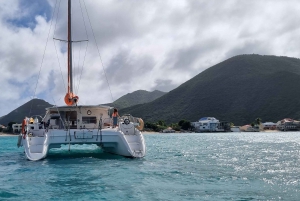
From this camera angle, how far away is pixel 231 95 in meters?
115

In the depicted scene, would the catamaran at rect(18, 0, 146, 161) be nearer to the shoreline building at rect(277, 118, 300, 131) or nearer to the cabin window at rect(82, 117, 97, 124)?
the cabin window at rect(82, 117, 97, 124)

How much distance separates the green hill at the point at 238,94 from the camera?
10544cm

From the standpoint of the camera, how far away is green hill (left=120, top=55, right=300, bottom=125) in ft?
346

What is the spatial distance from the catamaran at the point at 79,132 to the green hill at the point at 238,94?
90864 mm

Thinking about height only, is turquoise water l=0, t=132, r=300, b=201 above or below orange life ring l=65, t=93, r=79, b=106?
below

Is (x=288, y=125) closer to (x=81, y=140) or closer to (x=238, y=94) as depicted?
(x=238, y=94)

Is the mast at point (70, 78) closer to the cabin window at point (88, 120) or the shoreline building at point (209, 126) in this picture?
the cabin window at point (88, 120)

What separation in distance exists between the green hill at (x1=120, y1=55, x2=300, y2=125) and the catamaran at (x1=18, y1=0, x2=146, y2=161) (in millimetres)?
90864

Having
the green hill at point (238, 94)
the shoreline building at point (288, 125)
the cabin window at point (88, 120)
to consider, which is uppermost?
the green hill at point (238, 94)

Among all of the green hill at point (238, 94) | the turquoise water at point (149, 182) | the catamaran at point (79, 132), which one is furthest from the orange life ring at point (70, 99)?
the green hill at point (238, 94)

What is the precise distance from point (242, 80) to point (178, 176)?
114752 millimetres

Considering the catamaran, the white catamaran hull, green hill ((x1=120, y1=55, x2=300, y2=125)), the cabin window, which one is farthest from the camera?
green hill ((x1=120, y1=55, x2=300, y2=125))

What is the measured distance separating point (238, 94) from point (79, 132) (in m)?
104

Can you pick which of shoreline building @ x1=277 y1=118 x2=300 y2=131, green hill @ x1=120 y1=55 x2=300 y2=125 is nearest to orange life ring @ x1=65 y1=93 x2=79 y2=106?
shoreline building @ x1=277 y1=118 x2=300 y2=131
